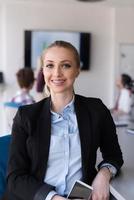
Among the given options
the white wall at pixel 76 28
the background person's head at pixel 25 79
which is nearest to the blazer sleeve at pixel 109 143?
the background person's head at pixel 25 79

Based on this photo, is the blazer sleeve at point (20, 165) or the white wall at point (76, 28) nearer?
the blazer sleeve at point (20, 165)

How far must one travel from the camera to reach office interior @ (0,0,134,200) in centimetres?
519

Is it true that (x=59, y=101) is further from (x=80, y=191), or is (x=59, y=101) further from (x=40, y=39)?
(x=40, y=39)

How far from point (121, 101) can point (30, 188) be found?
2.78 metres

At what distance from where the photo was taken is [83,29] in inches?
213

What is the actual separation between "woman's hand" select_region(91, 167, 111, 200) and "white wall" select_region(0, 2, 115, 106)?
4.23 metres

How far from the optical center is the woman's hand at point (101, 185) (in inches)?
44.1

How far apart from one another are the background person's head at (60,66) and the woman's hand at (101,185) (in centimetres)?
32

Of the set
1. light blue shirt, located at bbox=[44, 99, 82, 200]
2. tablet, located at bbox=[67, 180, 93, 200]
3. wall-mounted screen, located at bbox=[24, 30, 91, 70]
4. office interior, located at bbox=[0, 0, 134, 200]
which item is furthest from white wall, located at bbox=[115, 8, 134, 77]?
tablet, located at bbox=[67, 180, 93, 200]

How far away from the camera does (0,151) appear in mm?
1356

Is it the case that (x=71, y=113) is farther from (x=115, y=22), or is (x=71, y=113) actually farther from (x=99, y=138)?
(x=115, y=22)

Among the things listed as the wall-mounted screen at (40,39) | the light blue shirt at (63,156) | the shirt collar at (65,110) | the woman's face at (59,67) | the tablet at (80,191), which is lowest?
the tablet at (80,191)

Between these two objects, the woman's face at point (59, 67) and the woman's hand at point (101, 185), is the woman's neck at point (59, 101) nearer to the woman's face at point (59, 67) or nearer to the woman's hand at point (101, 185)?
the woman's face at point (59, 67)

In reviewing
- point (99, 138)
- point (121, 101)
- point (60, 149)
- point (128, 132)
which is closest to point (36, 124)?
point (60, 149)
